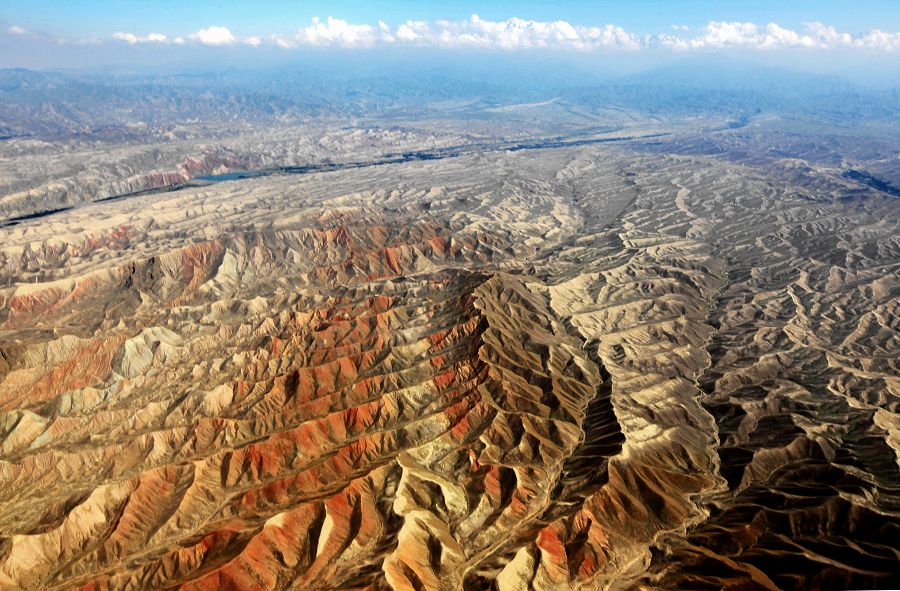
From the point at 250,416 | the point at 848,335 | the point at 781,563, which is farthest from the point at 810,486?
the point at 250,416

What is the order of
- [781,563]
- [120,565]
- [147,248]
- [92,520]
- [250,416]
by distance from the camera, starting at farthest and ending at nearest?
[147,248], [250,416], [92,520], [120,565], [781,563]

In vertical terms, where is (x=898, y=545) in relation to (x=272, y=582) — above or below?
above

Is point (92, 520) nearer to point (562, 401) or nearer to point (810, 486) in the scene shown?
point (562, 401)

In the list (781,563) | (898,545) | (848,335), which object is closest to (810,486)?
(898,545)

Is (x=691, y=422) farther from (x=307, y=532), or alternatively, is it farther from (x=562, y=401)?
(x=307, y=532)

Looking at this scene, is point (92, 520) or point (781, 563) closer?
point (781, 563)

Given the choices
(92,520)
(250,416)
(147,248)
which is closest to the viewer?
(92,520)
